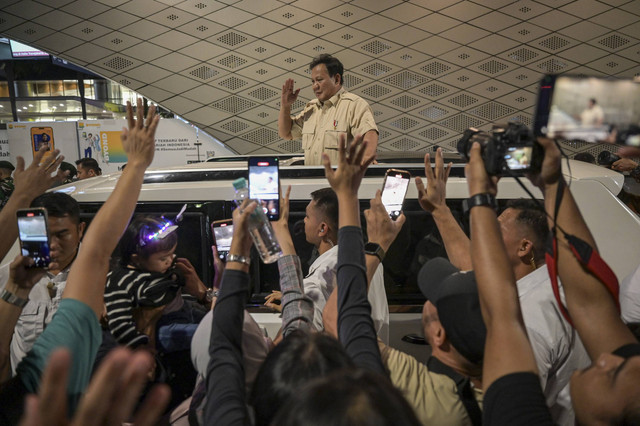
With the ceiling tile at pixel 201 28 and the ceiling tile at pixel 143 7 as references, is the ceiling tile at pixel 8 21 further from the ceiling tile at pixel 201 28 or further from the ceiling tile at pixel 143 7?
the ceiling tile at pixel 201 28

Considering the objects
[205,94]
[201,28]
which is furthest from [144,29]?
[205,94]

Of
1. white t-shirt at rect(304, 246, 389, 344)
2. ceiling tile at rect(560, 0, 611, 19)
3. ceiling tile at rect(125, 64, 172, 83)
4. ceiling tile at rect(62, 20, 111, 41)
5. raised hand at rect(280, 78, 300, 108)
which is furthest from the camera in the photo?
ceiling tile at rect(125, 64, 172, 83)

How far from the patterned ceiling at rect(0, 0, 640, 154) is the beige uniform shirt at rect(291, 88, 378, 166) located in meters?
5.80

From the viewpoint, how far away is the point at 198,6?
930 centimetres

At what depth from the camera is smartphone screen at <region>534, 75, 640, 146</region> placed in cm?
109

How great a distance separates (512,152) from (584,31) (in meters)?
9.48

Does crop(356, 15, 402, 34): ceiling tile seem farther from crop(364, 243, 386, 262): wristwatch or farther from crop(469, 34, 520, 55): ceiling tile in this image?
crop(364, 243, 386, 262): wristwatch

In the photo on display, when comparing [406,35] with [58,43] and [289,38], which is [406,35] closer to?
[289,38]

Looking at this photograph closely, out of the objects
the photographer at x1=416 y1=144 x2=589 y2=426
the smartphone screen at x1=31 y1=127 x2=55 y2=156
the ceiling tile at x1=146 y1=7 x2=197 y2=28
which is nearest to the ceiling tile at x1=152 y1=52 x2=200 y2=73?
the ceiling tile at x1=146 y1=7 x2=197 y2=28

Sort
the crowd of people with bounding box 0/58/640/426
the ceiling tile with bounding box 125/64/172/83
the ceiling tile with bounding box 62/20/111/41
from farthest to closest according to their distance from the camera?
the ceiling tile with bounding box 125/64/172/83 < the ceiling tile with bounding box 62/20/111/41 < the crowd of people with bounding box 0/58/640/426

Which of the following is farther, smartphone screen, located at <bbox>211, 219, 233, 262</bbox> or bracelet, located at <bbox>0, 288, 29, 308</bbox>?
smartphone screen, located at <bbox>211, 219, 233, 262</bbox>

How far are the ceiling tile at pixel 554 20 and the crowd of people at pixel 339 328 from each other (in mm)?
8320

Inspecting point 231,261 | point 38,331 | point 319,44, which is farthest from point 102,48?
point 231,261

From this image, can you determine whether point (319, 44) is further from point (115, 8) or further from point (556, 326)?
point (556, 326)
